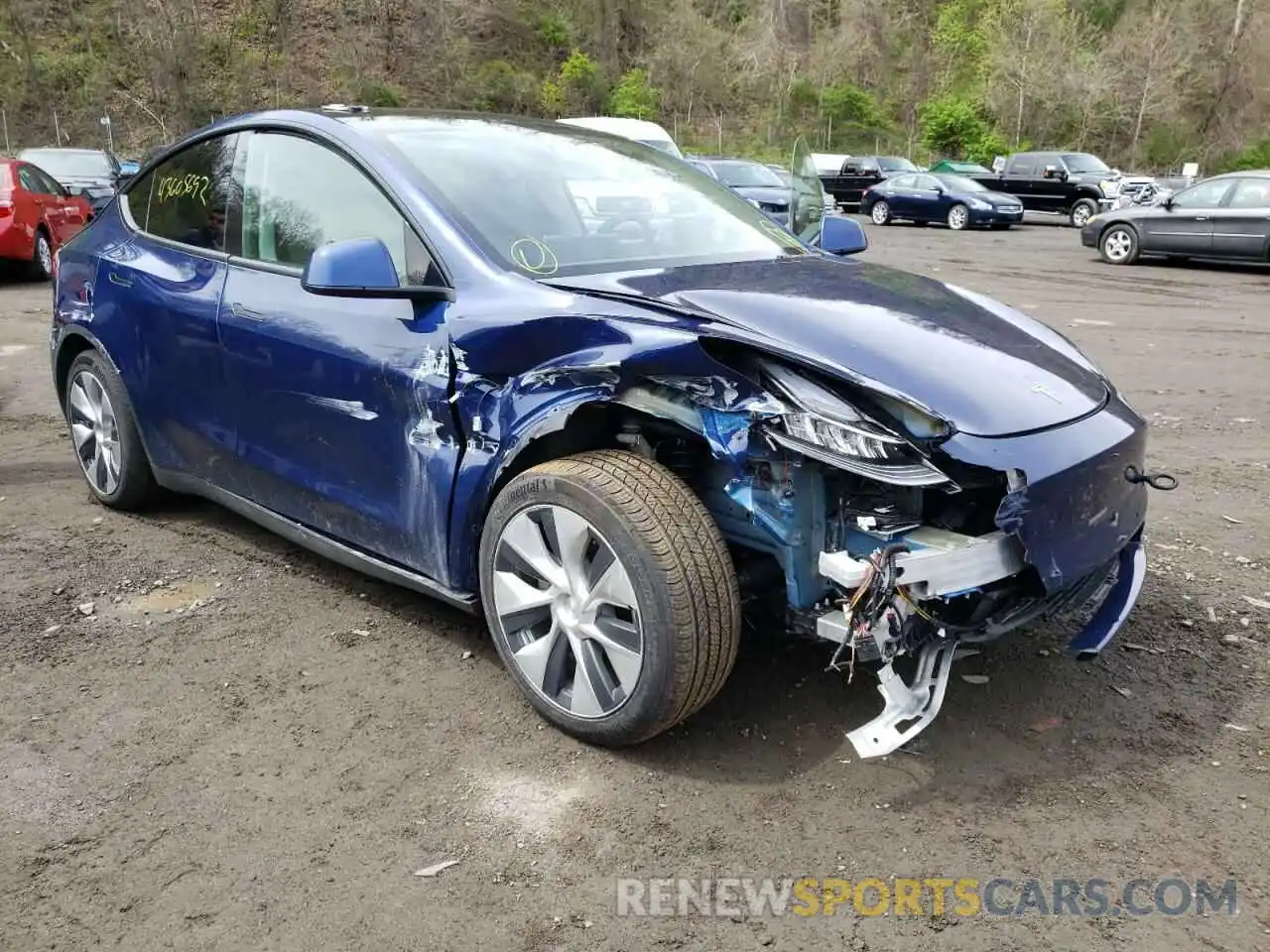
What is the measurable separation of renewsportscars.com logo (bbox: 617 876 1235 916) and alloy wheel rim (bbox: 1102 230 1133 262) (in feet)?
52.6

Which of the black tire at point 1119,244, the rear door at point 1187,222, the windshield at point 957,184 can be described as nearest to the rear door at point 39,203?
the black tire at point 1119,244

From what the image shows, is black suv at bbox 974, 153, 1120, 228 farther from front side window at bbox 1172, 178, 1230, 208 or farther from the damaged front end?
the damaged front end

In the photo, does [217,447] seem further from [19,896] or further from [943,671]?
[943,671]

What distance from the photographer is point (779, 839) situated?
2.45 m

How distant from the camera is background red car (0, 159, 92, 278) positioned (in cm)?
1199

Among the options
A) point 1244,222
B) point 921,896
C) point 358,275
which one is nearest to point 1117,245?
point 1244,222

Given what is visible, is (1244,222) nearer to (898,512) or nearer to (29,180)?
(898,512)

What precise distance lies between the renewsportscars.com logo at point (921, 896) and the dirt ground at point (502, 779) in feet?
0.09

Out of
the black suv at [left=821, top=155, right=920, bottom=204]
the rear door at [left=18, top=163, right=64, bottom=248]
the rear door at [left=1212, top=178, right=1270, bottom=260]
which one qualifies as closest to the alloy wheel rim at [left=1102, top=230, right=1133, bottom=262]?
the rear door at [left=1212, top=178, right=1270, bottom=260]

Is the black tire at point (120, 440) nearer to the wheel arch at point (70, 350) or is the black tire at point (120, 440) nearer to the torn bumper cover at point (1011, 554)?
the wheel arch at point (70, 350)

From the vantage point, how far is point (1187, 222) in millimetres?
15445

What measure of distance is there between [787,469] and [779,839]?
879 mm

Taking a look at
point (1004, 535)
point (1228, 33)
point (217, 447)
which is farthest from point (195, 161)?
point (1228, 33)

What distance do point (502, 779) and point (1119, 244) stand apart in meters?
16.5
